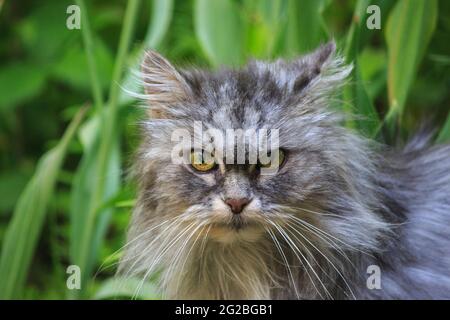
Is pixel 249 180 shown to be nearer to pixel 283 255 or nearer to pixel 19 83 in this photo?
pixel 283 255

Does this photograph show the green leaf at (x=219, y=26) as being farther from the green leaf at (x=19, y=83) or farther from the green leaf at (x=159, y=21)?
the green leaf at (x=19, y=83)

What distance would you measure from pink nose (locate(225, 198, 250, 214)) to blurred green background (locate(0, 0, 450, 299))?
20.0 inches

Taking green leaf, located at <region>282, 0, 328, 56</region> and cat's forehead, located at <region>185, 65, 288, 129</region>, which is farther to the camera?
green leaf, located at <region>282, 0, 328, 56</region>

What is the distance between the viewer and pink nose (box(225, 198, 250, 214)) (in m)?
2.04

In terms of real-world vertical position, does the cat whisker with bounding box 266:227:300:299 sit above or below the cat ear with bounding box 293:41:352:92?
below

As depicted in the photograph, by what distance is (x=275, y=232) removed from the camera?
2242 millimetres

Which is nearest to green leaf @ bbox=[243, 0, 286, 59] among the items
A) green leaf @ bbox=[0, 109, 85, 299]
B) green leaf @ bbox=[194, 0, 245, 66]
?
green leaf @ bbox=[194, 0, 245, 66]

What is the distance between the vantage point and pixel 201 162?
7.02ft

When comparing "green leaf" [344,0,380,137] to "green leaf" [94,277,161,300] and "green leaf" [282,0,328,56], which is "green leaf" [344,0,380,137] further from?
"green leaf" [94,277,161,300]

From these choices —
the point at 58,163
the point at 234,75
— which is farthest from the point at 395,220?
the point at 58,163

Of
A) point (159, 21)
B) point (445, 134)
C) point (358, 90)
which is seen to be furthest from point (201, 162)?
point (159, 21)

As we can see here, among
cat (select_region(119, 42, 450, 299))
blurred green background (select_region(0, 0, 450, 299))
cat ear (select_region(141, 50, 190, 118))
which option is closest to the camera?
cat (select_region(119, 42, 450, 299))
